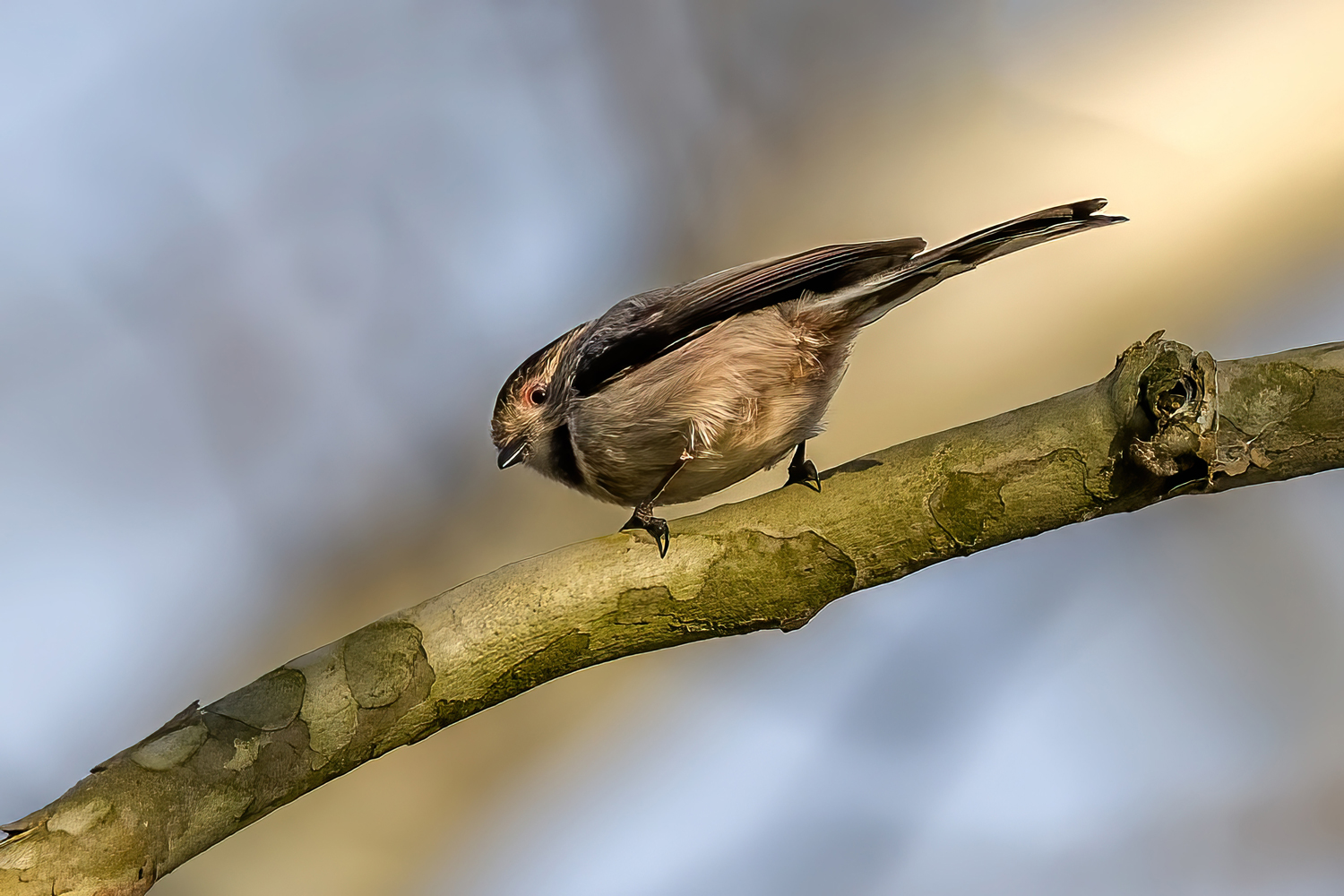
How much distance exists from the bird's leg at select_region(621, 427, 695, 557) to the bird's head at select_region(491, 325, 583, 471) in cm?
32


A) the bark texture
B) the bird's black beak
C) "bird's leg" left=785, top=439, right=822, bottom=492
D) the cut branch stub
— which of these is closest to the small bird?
"bird's leg" left=785, top=439, right=822, bottom=492

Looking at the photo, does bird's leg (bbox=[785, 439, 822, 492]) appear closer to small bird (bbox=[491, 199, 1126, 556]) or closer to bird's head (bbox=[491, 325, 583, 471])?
small bird (bbox=[491, 199, 1126, 556])

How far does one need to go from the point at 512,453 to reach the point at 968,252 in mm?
938

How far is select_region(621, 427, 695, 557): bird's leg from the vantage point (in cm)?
117

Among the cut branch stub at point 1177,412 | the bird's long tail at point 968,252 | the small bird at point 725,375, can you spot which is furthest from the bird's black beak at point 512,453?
the cut branch stub at point 1177,412

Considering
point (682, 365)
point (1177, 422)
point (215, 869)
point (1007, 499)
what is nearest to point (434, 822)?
point (215, 869)

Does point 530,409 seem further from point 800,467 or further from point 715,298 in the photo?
point 800,467

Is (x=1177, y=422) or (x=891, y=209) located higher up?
(x=891, y=209)

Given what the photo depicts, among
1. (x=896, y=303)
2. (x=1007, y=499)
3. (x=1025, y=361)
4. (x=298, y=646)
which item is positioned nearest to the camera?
(x=1007, y=499)

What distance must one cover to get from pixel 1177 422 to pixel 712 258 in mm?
1571

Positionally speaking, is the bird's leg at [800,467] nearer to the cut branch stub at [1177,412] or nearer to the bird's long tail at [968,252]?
the bird's long tail at [968,252]

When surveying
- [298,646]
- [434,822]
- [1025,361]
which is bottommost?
[434,822]

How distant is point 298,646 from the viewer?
8.04 feet

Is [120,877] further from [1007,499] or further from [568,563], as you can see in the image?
[1007,499]
